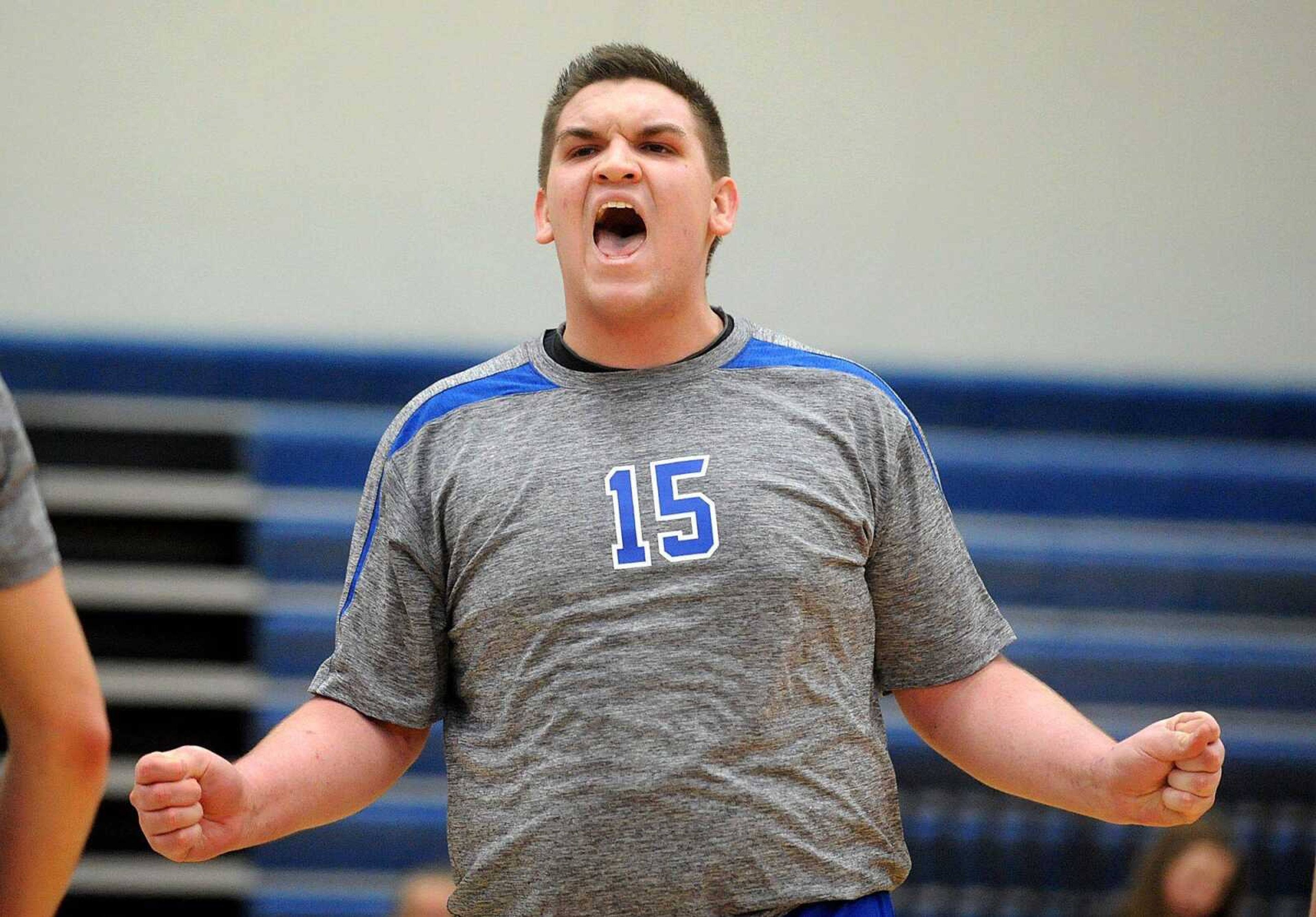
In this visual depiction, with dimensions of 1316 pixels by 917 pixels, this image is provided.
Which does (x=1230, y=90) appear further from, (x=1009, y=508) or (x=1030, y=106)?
(x=1009, y=508)

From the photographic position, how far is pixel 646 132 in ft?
6.64

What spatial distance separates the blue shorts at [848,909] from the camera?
5.93 ft

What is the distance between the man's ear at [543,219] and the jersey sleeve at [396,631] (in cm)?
36

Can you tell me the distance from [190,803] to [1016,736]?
39.1 inches

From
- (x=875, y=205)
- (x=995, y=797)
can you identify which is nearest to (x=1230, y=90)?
(x=875, y=205)

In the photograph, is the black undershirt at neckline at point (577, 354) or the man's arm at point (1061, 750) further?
the black undershirt at neckline at point (577, 354)

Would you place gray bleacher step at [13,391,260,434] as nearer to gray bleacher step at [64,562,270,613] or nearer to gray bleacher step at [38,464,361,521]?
gray bleacher step at [38,464,361,521]

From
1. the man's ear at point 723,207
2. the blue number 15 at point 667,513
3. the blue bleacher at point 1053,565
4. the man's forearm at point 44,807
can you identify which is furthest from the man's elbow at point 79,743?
the blue bleacher at point 1053,565

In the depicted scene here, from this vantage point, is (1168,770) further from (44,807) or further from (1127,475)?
(1127,475)

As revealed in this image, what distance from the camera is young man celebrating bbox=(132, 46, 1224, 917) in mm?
1802

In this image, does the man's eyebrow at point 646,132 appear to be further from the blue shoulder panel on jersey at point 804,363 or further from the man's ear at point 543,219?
the blue shoulder panel on jersey at point 804,363

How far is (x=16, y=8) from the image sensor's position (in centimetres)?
400

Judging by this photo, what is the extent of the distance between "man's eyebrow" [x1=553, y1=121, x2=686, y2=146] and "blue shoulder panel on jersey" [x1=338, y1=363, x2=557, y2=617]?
→ 31 cm

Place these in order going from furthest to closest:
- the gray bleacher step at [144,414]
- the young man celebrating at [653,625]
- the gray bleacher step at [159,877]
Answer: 1. the gray bleacher step at [144,414]
2. the gray bleacher step at [159,877]
3. the young man celebrating at [653,625]
